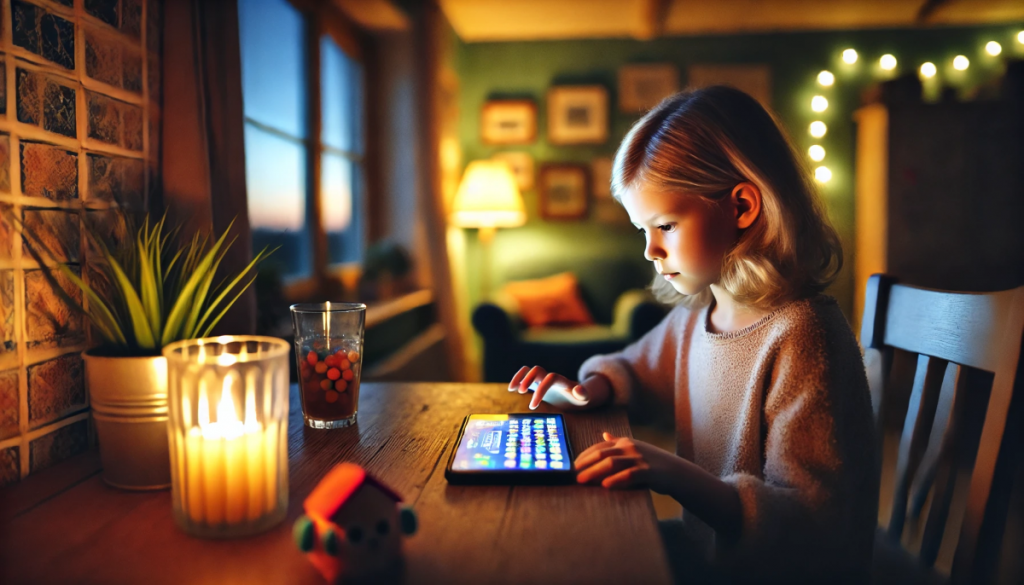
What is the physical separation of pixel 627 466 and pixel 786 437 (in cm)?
20

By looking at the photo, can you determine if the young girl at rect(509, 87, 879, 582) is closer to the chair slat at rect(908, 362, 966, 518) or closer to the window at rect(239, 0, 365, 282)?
the chair slat at rect(908, 362, 966, 518)

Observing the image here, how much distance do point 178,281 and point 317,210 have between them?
6.69 ft

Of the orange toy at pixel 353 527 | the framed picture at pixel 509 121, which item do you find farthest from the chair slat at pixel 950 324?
the framed picture at pixel 509 121

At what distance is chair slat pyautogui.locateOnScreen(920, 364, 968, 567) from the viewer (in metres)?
0.83

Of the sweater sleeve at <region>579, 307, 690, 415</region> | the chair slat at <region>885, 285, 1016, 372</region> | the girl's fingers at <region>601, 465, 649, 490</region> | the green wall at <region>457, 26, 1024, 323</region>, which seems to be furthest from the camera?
the green wall at <region>457, 26, 1024, 323</region>

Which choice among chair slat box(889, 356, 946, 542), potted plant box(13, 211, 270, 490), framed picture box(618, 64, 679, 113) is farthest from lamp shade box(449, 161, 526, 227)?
potted plant box(13, 211, 270, 490)

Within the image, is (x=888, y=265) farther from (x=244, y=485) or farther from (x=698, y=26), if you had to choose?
(x=244, y=485)

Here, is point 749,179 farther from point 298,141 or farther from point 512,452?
point 298,141

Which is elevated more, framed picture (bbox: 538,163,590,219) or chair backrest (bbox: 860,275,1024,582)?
framed picture (bbox: 538,163,590,219)

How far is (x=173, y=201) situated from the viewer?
963 millimetres

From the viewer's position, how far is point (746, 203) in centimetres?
91

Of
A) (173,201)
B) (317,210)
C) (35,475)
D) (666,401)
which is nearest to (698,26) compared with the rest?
(317,210)

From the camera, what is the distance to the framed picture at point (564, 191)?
446 centimetres

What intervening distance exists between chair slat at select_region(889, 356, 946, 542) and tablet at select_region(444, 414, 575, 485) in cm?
52
